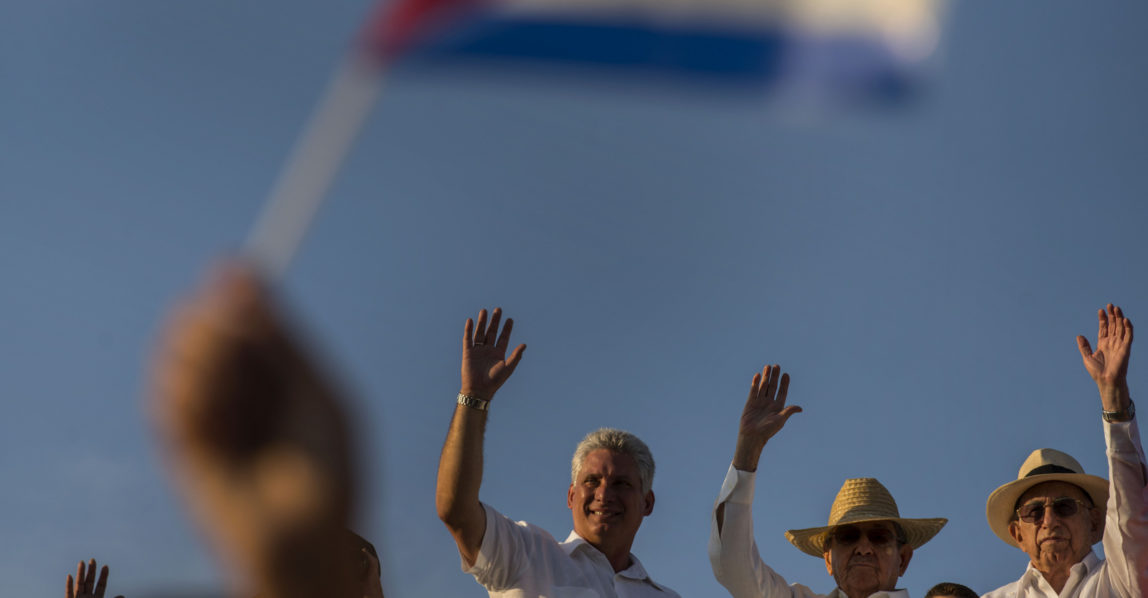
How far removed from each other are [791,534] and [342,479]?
6387 millimetres

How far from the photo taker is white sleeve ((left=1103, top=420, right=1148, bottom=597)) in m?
5.32

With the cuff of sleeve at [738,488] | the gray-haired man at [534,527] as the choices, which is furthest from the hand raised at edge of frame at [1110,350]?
the gray-haired man at [534,527]

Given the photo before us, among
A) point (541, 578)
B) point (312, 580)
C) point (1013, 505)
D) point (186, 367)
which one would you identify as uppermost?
point (1013, 505)

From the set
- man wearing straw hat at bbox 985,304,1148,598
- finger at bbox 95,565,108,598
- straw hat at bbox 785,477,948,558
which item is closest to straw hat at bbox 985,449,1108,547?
man wearing straw hat at bbox 985,304,1148,598

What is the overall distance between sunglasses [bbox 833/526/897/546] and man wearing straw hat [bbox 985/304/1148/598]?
606mm

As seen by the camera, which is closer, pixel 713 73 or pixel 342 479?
pixel 342 479

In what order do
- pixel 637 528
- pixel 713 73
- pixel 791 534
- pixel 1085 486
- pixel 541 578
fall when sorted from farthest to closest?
1. pixel 791 534
2. pixel 1085 486
3. pixel 637 528
4. pixel 541 578
5. pixel 713 73

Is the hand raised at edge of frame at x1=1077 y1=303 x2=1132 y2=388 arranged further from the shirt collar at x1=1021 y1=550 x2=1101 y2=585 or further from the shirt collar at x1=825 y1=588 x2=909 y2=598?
the shirt collar at x1=825 y1=588 x2=909 y2=598

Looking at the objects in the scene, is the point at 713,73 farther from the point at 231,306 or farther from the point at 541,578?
the point at 541,578

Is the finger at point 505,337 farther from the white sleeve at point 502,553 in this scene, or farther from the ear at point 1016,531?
the ear at point 1016,531

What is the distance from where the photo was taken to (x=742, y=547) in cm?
596

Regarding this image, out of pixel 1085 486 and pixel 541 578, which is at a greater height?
pixel 1085 486

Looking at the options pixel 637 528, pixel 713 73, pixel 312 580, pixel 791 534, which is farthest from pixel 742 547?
pixel 312 580

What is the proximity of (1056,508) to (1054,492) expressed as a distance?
0.35 ft
